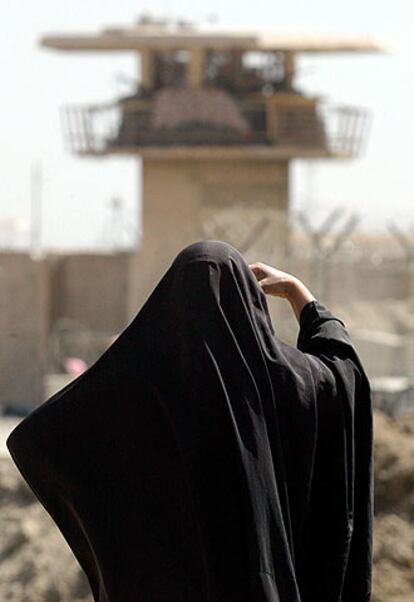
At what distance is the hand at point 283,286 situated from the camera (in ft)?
12.6

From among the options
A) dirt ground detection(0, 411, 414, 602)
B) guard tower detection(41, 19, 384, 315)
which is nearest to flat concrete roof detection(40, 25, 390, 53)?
guard tower detection(41, 19, 384, 315)

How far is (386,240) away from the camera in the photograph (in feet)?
158

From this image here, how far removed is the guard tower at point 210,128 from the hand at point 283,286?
24.3m

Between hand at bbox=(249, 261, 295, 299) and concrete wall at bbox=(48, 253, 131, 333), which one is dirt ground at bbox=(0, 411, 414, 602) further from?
concrete wall at bbox=(48, 253, 131, 333)

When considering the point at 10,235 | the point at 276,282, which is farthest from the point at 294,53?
the point at 10,235

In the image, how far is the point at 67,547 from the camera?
44.9ft

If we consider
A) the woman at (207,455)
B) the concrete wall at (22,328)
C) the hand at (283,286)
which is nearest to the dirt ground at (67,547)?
the hand at (283,286)

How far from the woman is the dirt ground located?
8226 mm

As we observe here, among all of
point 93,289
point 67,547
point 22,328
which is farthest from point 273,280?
point 93,289

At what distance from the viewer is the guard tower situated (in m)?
28.5

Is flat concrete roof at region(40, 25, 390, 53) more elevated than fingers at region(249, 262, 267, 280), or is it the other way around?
fingers at region(249, 262, 267, 280)

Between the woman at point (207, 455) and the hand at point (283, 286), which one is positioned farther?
the hand at point (283, 286)

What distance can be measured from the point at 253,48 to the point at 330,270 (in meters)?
5.72

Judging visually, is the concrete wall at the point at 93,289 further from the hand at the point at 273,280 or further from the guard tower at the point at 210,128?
the hand at the point at 273,280
